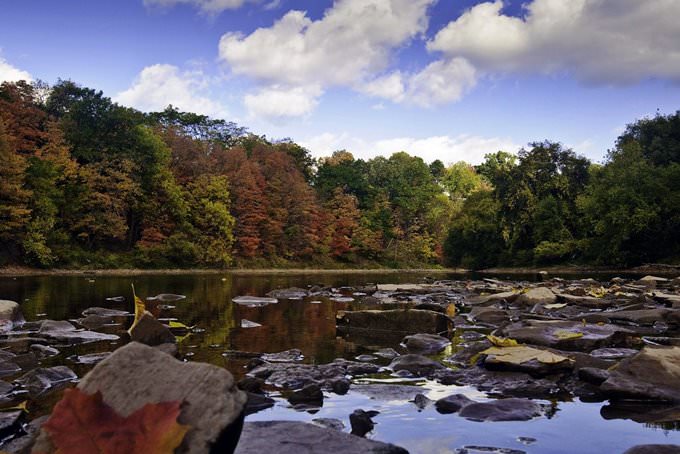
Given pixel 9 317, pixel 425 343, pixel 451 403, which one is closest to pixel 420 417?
pixel 451 403

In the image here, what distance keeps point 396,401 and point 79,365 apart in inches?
166

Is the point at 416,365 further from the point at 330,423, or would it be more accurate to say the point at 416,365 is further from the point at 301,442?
the point at 301,442

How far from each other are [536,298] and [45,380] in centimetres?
1261

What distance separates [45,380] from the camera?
6445 mm

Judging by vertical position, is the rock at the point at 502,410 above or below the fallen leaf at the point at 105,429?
below

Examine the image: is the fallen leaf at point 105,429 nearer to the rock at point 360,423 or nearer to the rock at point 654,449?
the rock at point 360,423

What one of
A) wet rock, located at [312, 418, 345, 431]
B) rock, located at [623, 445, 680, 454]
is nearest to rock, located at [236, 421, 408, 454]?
wet rock, located at [312, 418, 345, 431]

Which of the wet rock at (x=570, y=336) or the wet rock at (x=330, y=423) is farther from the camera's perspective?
the wet rock at (x=570, y=336)

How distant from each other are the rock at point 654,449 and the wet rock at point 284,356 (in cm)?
496

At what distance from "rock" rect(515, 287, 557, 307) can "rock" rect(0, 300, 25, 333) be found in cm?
1218

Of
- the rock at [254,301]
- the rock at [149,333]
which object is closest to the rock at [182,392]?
the rock at [149,333]

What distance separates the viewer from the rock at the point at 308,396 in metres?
5.82

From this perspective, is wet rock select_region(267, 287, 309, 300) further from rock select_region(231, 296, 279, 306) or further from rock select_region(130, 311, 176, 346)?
rock select_region(130, 311, 176, 346)

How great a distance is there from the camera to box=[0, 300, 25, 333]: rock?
444 inches
